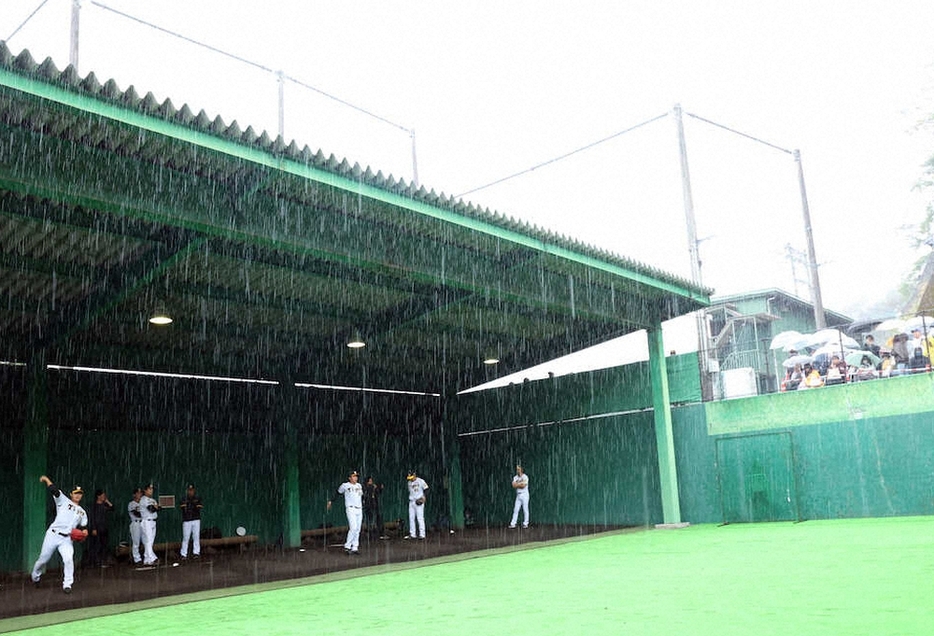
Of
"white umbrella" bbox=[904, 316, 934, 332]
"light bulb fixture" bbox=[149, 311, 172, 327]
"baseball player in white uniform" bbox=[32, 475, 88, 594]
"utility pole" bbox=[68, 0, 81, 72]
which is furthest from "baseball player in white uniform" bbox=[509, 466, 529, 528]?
"utility pole" bbox=[68, 0, 81, 72]

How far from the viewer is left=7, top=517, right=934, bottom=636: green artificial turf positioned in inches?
268

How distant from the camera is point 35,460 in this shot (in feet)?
50.0

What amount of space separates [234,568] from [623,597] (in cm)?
834

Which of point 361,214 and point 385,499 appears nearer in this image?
point 361,214

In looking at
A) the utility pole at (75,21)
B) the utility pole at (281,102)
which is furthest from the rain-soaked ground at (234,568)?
the utility pole at (281,102)

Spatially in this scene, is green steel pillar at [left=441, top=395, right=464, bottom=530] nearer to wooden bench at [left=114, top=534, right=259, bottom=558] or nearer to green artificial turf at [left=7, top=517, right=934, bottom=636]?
wooden bench at [left=114, top=534, right=259, bottom=558]

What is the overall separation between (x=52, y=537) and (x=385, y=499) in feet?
39.6

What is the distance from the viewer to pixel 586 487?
72.6 ft

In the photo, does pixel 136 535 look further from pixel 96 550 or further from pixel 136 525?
pixel 96 550

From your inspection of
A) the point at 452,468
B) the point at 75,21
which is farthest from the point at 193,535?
the point at 75,21

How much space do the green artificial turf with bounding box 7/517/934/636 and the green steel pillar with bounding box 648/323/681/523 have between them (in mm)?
5258

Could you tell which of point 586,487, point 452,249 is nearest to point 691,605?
point 452,249

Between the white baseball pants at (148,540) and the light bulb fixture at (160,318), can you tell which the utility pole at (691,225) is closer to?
the light bulb fixture at (160,318)

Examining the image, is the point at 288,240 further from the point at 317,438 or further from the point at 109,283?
the point at 317,438
